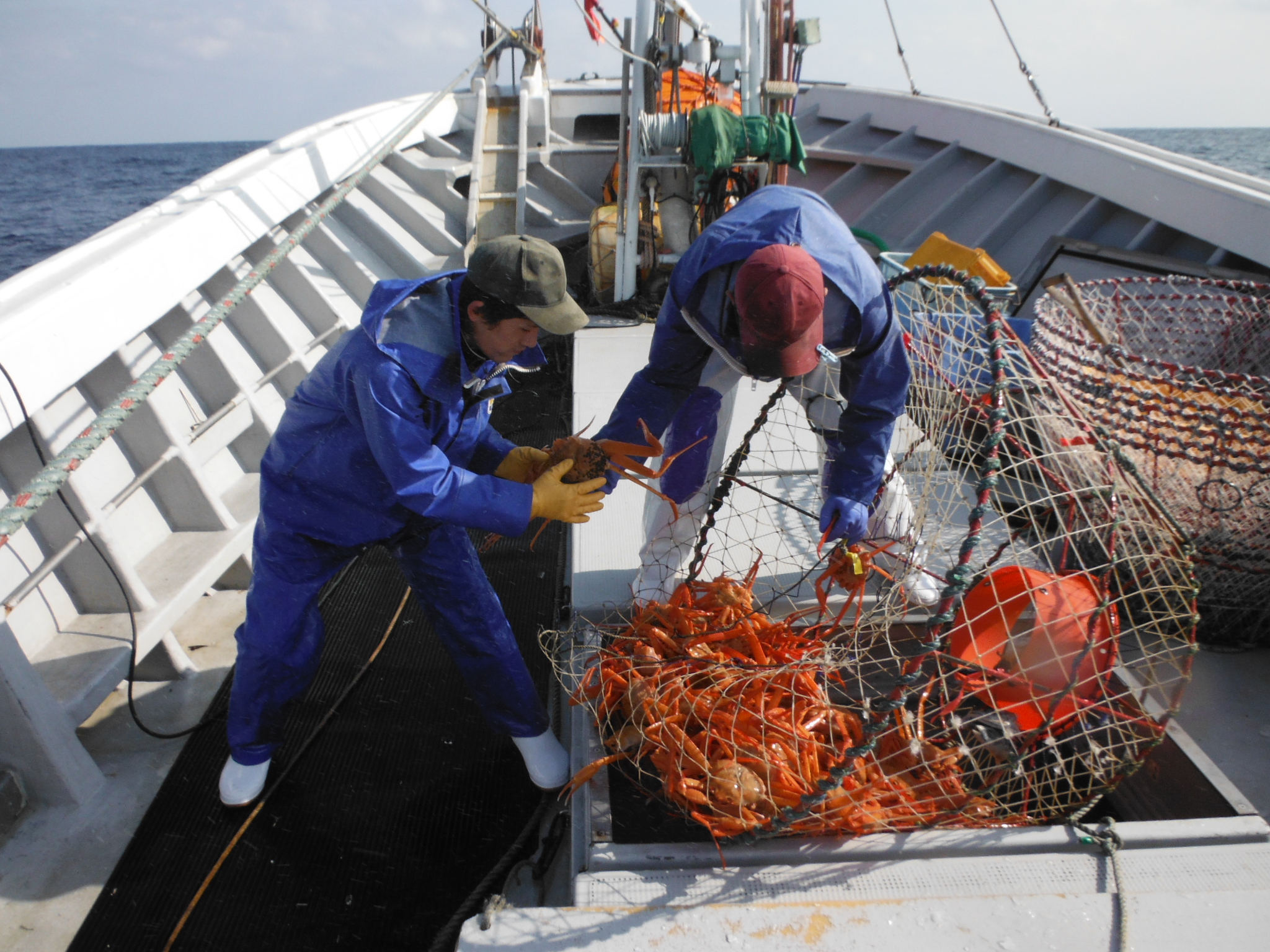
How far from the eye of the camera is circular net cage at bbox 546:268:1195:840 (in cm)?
174

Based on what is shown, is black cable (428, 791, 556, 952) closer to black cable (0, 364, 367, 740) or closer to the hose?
the hose

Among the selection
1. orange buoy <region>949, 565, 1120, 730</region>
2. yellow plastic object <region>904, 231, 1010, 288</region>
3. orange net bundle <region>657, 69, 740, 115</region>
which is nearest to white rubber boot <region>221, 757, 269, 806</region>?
orange buoy <region>949, 565, 1120, 730</region>

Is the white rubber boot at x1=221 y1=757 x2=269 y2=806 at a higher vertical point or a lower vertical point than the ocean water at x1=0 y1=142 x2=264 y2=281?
lower

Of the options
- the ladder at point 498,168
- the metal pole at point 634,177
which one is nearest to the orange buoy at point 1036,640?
the metal pole at point 634,177

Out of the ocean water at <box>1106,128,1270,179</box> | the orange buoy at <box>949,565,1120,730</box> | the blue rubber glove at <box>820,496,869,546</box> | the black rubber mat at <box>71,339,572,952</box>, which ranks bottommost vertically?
the black rubber mat at <box>71,339,572,952</box>

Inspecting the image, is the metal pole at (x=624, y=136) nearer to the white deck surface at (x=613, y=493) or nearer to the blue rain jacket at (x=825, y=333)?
the white deck surface at (x=613, y=493)

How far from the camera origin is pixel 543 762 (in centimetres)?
235

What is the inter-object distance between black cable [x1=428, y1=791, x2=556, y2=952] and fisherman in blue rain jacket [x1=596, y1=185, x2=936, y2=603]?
750mm

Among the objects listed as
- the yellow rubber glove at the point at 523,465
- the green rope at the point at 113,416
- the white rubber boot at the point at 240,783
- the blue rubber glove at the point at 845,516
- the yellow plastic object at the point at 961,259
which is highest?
the yellow plastic object at the point at 961,259

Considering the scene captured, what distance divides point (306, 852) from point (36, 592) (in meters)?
1.32

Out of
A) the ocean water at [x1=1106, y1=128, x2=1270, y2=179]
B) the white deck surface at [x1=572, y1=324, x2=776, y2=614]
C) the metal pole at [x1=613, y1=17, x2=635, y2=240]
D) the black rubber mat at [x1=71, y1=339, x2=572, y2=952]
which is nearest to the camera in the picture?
the black rubber mat at [x1=71, y1=339, x2=572, y2=952]

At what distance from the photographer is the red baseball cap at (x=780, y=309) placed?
1808mm

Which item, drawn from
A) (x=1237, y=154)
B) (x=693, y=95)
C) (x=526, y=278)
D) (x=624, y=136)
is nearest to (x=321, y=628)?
(x=526, y=278)

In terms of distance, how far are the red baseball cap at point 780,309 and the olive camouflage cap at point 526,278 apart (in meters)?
0.43
